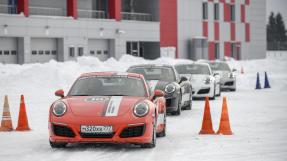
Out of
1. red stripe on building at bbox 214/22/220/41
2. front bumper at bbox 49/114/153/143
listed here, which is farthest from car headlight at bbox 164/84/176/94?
red stripe on building at bbox 214/22/220/41

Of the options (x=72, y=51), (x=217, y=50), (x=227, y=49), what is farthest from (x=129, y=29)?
(x=227, y=49)

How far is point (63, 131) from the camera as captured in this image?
9992 mm

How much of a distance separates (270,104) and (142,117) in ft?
37.6

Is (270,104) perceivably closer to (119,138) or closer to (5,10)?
(119,138)

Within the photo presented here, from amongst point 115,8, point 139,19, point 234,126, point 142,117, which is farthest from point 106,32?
point 142,117

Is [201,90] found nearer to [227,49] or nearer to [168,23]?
[168,23]

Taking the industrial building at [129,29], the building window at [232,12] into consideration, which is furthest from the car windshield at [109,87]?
the building window at [232,12]

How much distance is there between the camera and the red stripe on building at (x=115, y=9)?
5559 centimetres

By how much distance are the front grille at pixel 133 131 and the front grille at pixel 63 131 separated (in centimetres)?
75

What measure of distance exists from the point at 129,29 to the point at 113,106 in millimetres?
46804

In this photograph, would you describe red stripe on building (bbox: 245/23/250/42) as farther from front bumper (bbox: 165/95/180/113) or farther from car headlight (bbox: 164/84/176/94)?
car headlight (bbox: 164/84/176/94)

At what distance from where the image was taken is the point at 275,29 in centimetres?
17212

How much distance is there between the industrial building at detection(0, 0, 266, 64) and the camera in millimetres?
47594

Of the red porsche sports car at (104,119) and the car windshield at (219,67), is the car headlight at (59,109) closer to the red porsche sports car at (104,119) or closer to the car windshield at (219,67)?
the red porsche sports car at (104,119)
